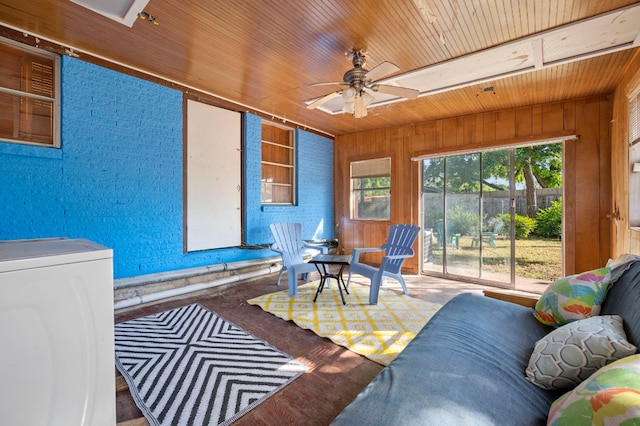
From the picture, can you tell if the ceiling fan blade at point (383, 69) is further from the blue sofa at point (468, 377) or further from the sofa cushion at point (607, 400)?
the sofa cushion at point (607, 400)

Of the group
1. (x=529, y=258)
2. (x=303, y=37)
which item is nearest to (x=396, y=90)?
(x=303, y=37)

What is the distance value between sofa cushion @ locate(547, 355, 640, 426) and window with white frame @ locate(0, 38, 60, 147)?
4043 millimetres

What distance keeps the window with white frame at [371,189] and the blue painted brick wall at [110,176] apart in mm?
2938

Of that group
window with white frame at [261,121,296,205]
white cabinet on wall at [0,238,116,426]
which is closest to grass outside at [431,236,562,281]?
window with white frame at [261,121,296,205]

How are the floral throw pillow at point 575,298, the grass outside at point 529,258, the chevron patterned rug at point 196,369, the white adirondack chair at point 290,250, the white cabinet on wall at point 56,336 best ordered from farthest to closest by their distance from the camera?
the grass outside at point 529,258 → the white adirondack chair at point 290,250 → the chevron patterned rug at point 196,369 → the floral throw pillow at point 575,298 → the white cabinet on wall at point 56,336

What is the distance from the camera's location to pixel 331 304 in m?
3.27

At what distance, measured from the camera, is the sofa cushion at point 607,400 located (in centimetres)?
67

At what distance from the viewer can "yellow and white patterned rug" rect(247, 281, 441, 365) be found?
2.37 meters

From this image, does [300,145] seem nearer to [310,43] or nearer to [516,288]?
[310,43]

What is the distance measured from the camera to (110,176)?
3.03 m

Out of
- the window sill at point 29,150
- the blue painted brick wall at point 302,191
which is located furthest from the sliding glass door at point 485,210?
the window sill at point 29,150

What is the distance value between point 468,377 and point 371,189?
15.5 ft

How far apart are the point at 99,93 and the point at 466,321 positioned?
3.96 m

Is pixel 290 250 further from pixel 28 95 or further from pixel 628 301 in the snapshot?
pixel 628 301
